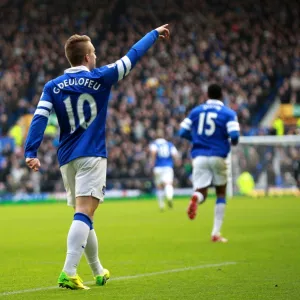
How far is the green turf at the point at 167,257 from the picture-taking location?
23.5ft

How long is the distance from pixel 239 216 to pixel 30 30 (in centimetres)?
2246

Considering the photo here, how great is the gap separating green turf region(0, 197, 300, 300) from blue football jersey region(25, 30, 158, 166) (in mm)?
1240

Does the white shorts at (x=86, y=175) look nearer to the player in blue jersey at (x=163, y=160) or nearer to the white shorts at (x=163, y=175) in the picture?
the player in blue jersey at (x=163, y=160)

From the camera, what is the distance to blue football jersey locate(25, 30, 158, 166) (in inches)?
286

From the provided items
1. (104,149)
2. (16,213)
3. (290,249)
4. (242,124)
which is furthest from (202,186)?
(242,124)

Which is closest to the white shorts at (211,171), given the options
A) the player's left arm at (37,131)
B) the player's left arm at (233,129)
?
the player's left arm at (233,129)

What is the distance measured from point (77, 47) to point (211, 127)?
581 centimetres

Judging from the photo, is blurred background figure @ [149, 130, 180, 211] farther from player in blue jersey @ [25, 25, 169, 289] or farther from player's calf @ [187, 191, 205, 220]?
player in blue jersey @ [25, 25, 169, 289]

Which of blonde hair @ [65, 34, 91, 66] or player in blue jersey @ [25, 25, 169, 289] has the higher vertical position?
blonde hair @ [65, 34, 91, 66]

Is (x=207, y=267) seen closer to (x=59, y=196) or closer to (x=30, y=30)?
(x=59, y=196)

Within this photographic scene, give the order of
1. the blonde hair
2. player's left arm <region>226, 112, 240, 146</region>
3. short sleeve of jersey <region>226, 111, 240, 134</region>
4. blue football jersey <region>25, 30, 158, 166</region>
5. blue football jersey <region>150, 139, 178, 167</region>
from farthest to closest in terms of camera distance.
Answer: blue football jersey <region>150, 139, 178, 167</region>, short sleeve of jersey <region>226, 111, 240, 134</region>, player's left arm <region>226, 112, 240, 146</region>, blue football jersey <region>25, 30, 158, 166</region>, the blonde hair

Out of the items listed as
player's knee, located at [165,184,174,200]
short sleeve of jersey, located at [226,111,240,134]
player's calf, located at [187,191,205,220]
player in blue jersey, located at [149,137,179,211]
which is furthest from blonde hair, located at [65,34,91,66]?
player in blue jersey, located at [149,137,179,211]

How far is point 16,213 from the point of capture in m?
22.7

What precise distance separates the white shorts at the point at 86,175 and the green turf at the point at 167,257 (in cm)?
83
